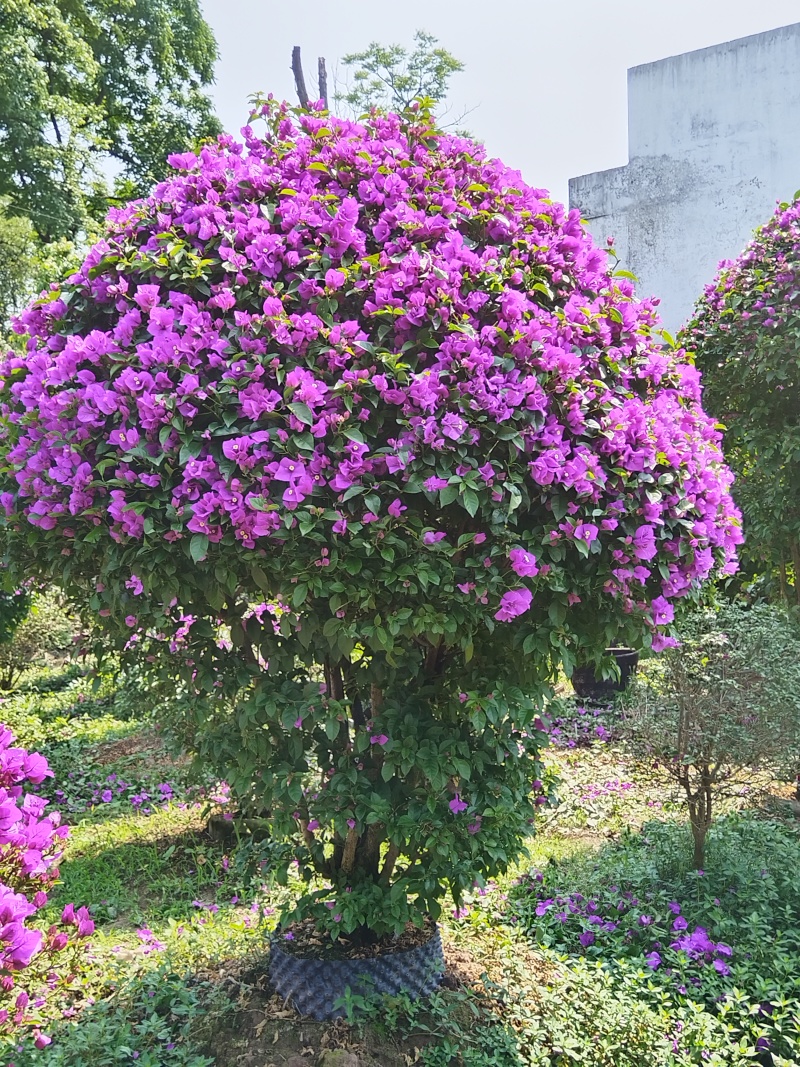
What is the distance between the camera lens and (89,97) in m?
16.0

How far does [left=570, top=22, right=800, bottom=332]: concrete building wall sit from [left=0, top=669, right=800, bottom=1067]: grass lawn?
362 inches

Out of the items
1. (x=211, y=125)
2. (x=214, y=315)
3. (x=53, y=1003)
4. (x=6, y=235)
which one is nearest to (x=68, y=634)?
(x=6, y=235)

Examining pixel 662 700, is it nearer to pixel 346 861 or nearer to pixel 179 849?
pixel 346 861

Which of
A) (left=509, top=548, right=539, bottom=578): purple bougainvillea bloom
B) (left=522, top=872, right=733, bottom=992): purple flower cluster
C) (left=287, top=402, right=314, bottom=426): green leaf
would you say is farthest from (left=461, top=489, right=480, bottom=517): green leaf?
(left=522, top=872, right=733, bottom=992): purple flower cluster

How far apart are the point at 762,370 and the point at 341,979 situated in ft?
10.8

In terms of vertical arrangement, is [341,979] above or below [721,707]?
below

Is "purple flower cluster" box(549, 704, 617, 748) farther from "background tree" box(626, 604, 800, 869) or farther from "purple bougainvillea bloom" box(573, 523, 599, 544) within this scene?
"purple bougainvillea bloom" box(573, 523, 599, 544)

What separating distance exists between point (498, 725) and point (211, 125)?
58.4 ft

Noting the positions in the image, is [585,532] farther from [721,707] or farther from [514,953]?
[721,707]

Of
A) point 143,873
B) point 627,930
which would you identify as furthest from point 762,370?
point 143,873

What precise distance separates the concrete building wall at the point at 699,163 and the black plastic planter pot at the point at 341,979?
11.1 m

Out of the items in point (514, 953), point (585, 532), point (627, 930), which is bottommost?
point (627, 930)

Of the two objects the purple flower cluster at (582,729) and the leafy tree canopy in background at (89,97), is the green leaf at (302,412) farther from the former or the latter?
the leafy tree canopy in background at (89,97)

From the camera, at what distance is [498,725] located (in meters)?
2.36
